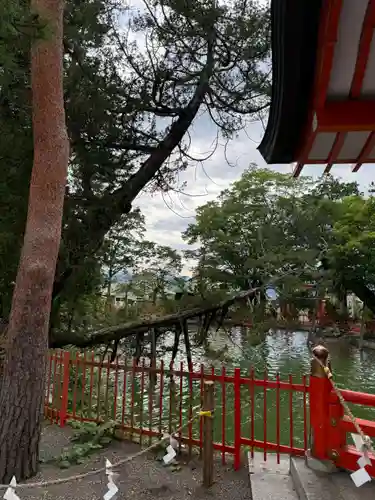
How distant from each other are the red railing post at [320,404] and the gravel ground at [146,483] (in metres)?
0.80

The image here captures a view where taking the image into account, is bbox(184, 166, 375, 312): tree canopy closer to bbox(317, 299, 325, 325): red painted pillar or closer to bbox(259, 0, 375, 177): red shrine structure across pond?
bbox(317, 299, 325, 325): red painted pillar

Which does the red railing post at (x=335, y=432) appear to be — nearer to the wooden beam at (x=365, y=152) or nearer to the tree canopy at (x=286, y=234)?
the wooden beam at (x=365, y=152)

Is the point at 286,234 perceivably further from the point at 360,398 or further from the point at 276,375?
the point at 360,398

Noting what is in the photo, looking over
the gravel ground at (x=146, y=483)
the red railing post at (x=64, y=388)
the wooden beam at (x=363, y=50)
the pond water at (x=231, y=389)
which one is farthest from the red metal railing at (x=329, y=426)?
the red railing post at (x=64, y=388)

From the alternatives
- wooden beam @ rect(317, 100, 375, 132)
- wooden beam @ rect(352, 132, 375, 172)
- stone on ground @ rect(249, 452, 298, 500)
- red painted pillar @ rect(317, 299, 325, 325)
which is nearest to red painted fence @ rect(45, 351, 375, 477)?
stone on ground @ rect(249, 452, 298, 500)

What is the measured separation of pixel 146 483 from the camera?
3742 mm

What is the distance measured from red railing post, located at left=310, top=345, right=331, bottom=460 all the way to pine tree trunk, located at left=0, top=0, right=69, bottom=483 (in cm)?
243

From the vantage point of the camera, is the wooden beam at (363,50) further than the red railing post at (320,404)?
No

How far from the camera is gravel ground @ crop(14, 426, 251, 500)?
3516 mm

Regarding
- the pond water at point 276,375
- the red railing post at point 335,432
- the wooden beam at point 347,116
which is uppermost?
the wooden beam at point 347,116

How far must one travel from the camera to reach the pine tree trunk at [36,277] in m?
3.72

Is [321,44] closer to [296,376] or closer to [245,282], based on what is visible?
[296,376]

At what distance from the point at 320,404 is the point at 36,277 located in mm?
2643

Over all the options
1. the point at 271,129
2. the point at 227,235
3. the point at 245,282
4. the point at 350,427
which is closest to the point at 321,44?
the point at 271,129
